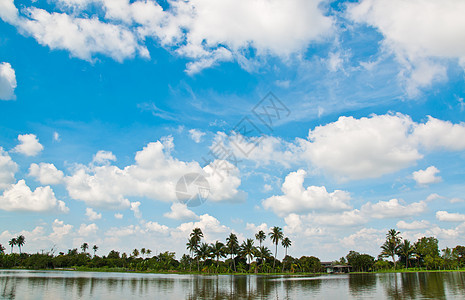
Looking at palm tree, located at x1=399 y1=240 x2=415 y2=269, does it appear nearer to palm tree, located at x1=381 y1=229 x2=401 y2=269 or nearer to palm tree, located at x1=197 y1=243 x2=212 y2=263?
palm tree, located at x1=381 y1=229 x2=401 y2=269

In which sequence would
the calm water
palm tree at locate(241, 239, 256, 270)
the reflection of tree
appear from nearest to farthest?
1. the calm water
2. the reflection of tree
3. palm tree at locate(241, 239, 256, 270)

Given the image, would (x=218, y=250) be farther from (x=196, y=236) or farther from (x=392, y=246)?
(x=392, y=246)

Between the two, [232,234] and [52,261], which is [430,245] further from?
[52,261]

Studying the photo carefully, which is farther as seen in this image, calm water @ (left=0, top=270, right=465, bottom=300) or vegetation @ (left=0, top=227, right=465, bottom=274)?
vegetation @ (left=0, top=227, right=465, bottom=274)

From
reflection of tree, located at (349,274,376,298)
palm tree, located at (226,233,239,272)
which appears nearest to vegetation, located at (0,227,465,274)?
palm tree, located at (226,233,239,272)

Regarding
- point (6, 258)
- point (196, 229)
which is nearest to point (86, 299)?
point (196, 229)

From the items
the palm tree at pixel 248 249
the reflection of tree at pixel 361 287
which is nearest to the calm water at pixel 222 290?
the reflection of tree at pixel 361 287

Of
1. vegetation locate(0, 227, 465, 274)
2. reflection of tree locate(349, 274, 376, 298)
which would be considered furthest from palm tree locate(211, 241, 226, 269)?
reflection of tree locate(349, 274, 376, 298)

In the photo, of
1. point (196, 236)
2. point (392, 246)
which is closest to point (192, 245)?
point (196, 236)

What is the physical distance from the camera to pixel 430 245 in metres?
124

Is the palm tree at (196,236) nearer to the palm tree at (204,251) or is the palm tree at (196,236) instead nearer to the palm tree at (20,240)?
the palm tree at (204,251)

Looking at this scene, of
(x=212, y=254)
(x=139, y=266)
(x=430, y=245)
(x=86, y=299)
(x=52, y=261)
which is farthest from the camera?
(x=52, y=261)

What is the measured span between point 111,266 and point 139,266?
888 inches

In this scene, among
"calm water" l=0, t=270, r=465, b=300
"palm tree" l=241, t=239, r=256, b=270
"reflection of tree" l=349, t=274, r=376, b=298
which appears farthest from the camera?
"palm tree" l=241, t=239, r=256, b=270
